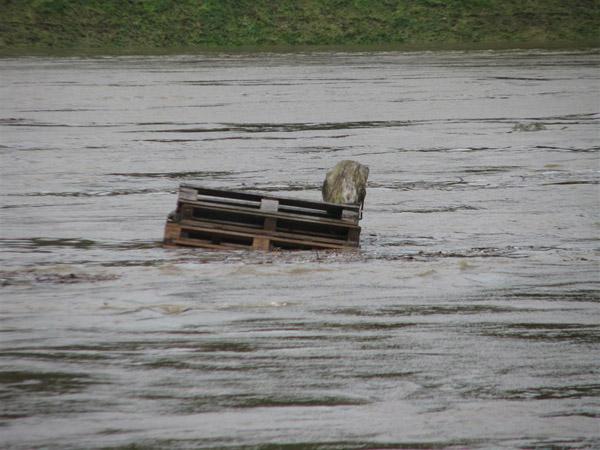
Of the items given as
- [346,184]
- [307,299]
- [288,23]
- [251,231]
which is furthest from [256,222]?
[288,23]

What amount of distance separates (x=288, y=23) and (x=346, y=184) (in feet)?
134

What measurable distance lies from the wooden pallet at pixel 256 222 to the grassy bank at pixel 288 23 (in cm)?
3930

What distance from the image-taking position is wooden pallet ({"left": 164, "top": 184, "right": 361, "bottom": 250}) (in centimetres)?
1129

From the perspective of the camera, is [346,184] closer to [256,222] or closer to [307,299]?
[256,222]

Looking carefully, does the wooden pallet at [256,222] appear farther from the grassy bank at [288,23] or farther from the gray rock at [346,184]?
the grassy bank at [288,23]

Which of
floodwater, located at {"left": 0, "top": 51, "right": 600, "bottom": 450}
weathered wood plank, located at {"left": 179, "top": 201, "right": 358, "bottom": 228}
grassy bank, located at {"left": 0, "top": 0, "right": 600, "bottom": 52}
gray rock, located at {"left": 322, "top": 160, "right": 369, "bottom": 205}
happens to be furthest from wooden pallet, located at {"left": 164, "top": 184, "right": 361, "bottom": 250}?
grassy bank, located at {"left": 0, "top": 0, "right": 600, "bottom": 52}

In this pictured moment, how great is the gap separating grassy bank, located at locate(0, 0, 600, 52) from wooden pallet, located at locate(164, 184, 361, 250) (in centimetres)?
3930

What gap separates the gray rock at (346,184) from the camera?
12.3 m

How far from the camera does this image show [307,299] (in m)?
9.61

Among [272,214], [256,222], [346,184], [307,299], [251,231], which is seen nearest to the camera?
[307,299]

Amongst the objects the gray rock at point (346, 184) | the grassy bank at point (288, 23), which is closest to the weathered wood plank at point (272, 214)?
the gray rock at point (346, 184)

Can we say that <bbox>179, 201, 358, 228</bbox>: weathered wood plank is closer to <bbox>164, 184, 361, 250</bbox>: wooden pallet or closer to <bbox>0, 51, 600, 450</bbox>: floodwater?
<bbox>164, 184, 361, 250</bbox>: wooden pallet

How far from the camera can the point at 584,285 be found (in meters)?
10.1

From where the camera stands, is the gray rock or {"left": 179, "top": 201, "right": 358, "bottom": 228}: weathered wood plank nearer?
{"left": 179, "top": 201, "right": 358, "bottom": 228}: weathered wood plank
